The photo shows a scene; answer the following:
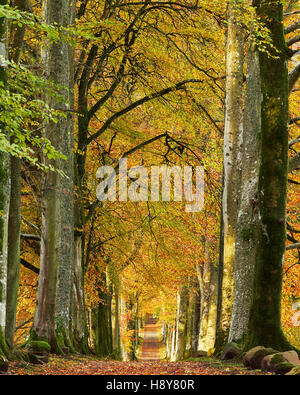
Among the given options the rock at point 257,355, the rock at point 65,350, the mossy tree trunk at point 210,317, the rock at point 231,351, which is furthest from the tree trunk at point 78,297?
the rock at point 257,355

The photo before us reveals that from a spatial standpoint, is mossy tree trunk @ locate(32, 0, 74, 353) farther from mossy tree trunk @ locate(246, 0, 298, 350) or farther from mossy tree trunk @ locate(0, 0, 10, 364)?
mossy tree trunk @ locate(246, 0, 298, 350)

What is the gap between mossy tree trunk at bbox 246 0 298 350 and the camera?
7820mm

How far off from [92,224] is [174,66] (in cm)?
595

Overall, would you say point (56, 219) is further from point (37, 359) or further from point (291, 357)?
point (291, 357)

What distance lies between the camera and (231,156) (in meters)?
11.7

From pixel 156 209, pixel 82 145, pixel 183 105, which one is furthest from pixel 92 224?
pixel 183 105

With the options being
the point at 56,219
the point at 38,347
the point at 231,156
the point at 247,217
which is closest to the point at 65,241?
the point at 56,219

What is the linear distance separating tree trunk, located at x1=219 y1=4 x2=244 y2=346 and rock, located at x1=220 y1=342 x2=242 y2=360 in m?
1.51

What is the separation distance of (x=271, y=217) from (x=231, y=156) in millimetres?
3982

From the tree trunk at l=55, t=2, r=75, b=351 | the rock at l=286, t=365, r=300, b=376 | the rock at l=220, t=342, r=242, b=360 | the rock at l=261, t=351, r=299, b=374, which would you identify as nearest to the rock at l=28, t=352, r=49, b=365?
the tree trunk at l=55, t=2, r=75, b=351
